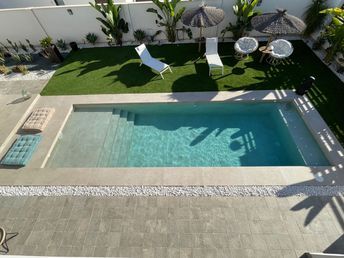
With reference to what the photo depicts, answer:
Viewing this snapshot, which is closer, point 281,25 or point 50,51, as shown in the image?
point 281,25

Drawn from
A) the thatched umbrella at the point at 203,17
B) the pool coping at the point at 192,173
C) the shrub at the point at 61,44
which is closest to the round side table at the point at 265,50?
the thatched umbrella at the point at 203,17

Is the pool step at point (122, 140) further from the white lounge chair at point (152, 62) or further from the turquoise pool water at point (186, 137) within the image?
the white lounge chair at point (152, 62)

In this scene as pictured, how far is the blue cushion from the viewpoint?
869 centimetres

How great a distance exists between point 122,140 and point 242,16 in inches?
410

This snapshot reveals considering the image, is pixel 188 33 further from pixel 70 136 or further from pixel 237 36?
pixel 70 136

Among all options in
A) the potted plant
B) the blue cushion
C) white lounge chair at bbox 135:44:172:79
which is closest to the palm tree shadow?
white lounge chair at bbox 135:44:172:79

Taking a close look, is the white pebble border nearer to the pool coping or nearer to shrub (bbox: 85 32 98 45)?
the pool coping

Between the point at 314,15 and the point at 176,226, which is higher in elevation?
the point at 314,15

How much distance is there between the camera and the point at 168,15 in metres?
13.4

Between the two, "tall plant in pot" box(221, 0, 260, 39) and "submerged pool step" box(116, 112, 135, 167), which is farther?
"tall plant in pot" box(221, 0, 260, 39)

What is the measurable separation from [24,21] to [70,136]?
1050 cm

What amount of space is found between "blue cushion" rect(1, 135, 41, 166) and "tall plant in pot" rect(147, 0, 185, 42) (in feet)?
33.0

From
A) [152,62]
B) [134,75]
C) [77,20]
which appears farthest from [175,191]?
[77,20]

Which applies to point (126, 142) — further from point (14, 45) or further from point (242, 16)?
point (14, 45)
